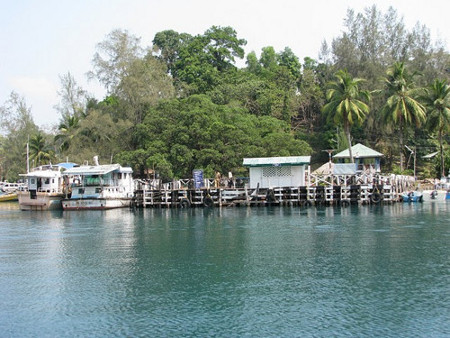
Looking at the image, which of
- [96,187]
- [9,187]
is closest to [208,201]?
[96,187]

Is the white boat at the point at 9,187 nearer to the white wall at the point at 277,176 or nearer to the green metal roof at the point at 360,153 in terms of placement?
the white wall at the point at 277,176

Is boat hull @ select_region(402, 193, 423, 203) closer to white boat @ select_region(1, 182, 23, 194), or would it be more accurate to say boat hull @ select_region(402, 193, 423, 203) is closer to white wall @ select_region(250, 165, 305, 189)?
white wall @ select_region(250, 165, 305, 189)

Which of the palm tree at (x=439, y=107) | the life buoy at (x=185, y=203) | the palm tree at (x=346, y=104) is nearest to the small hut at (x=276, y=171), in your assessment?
the life buoy at (x=185, y=203)

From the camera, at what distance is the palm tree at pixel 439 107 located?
62.4 meters

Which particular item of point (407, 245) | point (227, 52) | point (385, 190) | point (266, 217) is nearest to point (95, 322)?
point (407, 245)

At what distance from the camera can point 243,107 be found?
7125cm

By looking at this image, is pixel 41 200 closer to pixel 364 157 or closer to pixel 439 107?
pixel 364 157

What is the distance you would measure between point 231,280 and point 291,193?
31700 millimetres

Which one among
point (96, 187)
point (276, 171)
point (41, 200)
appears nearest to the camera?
point (276, 171)

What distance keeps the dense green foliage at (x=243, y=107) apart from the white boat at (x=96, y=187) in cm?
375

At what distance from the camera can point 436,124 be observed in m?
63.6

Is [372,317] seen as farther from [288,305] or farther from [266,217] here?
[266,217]

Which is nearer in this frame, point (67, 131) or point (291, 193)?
point (291, 193)

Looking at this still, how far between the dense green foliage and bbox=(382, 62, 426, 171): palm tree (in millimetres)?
142
